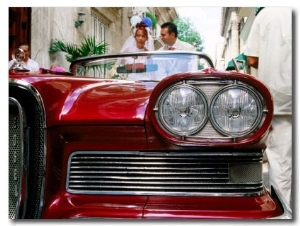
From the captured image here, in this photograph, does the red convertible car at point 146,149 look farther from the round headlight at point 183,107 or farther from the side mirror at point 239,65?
the side mirror at point 239,65

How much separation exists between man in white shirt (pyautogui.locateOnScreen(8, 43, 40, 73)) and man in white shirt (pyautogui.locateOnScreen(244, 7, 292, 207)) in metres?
0.85

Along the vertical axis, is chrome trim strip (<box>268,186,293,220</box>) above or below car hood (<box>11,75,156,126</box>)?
below

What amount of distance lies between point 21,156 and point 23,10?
29.4 inches

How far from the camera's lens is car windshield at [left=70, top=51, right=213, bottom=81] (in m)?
1.88

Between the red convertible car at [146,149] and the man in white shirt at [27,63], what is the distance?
386 millimetres

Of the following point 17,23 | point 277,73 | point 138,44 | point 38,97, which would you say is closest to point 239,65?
point 277,73

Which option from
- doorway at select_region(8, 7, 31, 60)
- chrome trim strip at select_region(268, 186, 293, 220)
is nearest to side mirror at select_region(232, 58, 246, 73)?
chrome trim strip at select_region(268, 186, 293, 220)

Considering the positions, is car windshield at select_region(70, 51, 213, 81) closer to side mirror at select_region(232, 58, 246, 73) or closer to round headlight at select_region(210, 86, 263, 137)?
side mirror at select_region(232, 58, 246, 73)

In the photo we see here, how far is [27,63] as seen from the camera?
6.07 ft

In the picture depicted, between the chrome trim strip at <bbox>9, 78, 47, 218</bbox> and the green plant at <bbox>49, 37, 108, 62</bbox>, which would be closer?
the chrome trim strip at <bbox>9, 78, 47, 218</bbox>

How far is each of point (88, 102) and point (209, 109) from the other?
35 cm

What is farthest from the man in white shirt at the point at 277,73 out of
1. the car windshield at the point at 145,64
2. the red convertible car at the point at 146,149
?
the red convertible car at the point at 146,149

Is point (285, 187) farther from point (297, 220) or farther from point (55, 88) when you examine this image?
point (55, 88)

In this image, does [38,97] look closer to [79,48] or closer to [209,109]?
[209,109]
